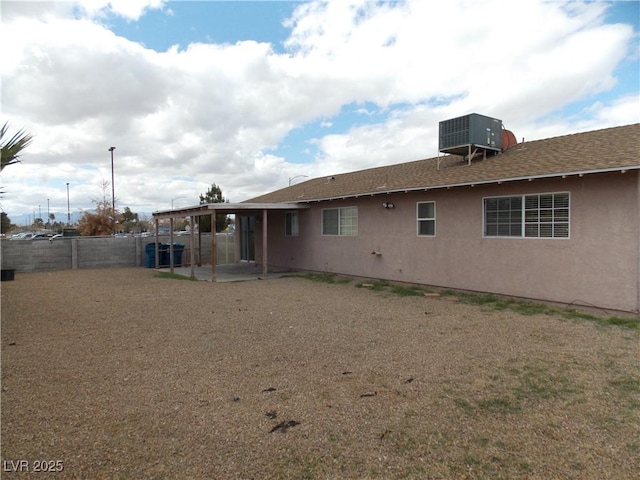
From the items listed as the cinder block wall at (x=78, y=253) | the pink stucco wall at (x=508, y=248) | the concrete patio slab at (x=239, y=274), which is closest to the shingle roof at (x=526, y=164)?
the pink stucco wall at (x=508, y=248)

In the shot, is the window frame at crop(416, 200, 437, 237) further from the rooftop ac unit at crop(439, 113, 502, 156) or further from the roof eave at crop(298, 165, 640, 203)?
the rooftop ac unit at crop(439, 113, 502, 156)

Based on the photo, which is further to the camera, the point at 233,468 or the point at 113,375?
the point at 113,375

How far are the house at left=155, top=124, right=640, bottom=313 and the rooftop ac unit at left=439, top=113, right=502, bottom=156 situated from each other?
392 mm

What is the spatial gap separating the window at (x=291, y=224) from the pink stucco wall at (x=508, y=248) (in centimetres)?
182

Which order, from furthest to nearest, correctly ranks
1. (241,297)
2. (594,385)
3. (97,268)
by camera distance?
(97,268) < (241,297) < (594,385)

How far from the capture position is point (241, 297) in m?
10.6

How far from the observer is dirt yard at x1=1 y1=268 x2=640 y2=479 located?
3045 millimetres

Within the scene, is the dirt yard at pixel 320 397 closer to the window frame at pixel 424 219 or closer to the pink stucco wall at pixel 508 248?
the pink stucco wall at pixel 508 248

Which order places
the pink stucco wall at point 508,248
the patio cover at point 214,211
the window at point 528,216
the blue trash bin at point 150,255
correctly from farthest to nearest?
the blue trash bin at point 150,255 → the patio cover at point 214,211 → the window at point 528,216 → the pink stucco wall at point 508,248

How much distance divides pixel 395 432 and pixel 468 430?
593 millimetres

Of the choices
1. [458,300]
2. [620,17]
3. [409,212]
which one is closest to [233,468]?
[458,300]

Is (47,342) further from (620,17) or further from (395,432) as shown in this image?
(620,17)

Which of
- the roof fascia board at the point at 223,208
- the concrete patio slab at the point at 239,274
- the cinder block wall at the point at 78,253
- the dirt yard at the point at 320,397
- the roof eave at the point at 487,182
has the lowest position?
the dirt yard at the point at 320,397

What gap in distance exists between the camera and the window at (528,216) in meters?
8.64
